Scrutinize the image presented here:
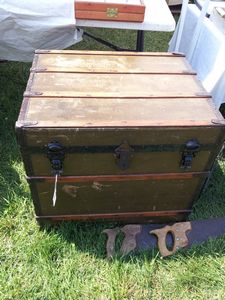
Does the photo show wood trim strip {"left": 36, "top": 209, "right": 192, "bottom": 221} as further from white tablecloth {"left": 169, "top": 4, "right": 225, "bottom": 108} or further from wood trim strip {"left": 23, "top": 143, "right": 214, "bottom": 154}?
white tablecloth {"left": 169, "top": 4, "right": 225, "bottom": 108}

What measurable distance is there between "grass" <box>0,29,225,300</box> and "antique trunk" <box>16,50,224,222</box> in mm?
159

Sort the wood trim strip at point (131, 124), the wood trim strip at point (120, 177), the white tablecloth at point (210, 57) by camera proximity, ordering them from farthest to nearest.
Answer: the white tablecloth at point (210, 57), the wood trim strip at point (120, 177), the wood trim strip at point (131, 124)

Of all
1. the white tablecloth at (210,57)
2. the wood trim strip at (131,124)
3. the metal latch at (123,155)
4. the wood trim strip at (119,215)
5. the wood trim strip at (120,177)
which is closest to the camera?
the wood trim strip at (131,124)

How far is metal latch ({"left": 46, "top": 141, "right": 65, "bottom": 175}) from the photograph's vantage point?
1.47 meters

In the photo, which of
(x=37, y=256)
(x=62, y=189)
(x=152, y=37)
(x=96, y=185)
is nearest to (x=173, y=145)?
(x=96, y=185)

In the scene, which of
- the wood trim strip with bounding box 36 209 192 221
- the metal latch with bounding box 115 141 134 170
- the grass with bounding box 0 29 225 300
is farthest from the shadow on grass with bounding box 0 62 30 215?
the metal latch with bounding box 115 141 134 170

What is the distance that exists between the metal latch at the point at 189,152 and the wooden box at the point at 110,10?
961mm

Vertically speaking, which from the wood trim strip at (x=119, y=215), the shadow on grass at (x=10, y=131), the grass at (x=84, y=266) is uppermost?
the wood trim strip at (x=119, y=215)

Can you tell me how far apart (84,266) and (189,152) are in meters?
0.85

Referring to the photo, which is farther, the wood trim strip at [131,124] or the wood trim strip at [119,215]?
the wood trim strip at [119,215]

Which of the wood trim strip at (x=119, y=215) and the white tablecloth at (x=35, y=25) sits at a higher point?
the white tablecloth at (x=35, y=25)

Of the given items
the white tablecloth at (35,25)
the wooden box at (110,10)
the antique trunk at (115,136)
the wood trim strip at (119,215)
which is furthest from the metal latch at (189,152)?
the white tablecloth at (35,25)

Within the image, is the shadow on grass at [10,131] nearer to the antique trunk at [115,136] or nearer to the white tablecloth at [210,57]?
the antique trunk at [115,136]

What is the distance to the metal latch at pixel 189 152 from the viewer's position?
156 centimetres
